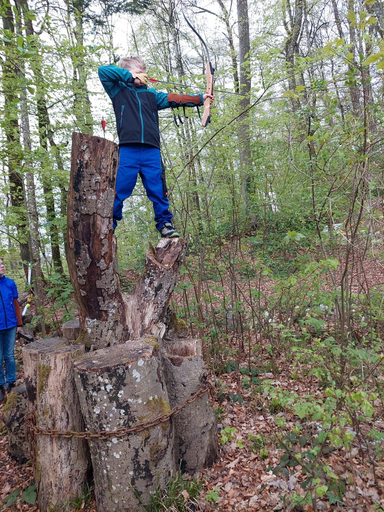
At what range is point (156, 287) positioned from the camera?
3137mm

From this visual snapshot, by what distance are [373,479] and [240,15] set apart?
12.2m

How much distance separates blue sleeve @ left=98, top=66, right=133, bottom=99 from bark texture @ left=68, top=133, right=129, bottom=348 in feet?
4.21

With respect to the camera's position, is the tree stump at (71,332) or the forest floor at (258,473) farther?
the tree stump at (71,332)

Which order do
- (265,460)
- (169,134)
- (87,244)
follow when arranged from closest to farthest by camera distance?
(87,244) → (265,460) → (169,134)

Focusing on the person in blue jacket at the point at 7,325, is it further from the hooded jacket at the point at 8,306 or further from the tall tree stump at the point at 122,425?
the tall tree stump at the point at 122,425

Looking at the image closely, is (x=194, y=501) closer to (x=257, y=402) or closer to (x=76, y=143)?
(x=257, y=402)

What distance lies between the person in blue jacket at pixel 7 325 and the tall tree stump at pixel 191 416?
2888mm

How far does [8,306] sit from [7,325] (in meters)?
0.27

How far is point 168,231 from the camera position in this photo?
3.53 m

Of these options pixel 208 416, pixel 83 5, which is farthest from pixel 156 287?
pixel 83 5

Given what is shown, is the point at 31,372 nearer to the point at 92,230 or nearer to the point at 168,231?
the point at 92,230

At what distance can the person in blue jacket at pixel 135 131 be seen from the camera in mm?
3385

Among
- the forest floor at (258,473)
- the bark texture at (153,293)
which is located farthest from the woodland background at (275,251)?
the bark texture at (153,293)

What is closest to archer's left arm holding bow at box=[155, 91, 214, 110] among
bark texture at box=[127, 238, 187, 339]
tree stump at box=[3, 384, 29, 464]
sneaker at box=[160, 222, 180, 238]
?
sneaker at box=[160, 222, 180, 238]
